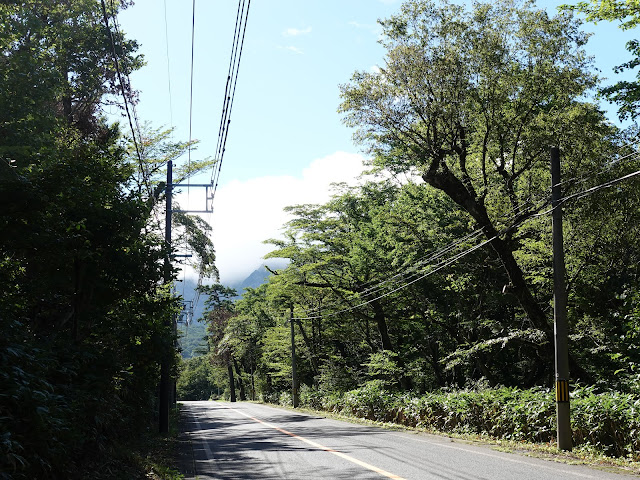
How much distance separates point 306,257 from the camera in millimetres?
31703

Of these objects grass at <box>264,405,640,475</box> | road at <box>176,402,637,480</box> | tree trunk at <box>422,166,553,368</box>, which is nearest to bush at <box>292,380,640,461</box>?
grass at <box>264,405,640,475</box>

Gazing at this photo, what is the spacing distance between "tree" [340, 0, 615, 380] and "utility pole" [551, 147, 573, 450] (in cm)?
373

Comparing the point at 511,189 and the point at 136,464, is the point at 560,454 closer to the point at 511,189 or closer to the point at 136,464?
the point at 136,464

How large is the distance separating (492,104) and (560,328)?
806 centimetres

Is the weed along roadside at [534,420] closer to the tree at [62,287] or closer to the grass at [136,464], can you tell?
the grass at [136,464]

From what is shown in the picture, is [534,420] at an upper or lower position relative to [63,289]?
lower

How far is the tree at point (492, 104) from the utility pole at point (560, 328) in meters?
3.73

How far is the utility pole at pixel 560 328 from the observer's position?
11375 millimetres

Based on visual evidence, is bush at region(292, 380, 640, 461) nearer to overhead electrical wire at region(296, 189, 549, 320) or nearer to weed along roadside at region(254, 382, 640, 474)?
weed along roadside at region(254, 382, 640, 474)

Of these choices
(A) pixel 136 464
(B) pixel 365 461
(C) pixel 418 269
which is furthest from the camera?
(C) pixel 418 269

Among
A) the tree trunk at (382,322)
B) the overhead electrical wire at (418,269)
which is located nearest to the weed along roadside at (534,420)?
the overhead electrical wire at (418,269)

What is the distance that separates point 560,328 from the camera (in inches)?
486

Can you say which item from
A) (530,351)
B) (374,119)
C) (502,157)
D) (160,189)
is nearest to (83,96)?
(160,189)

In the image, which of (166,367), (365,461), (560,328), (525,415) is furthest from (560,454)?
(166,367)
